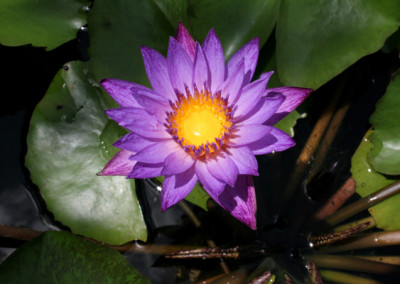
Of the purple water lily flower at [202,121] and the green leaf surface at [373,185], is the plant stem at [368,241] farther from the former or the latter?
the purple water lily flower at [202,121]

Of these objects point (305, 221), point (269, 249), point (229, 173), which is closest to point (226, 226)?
point (269, 249)

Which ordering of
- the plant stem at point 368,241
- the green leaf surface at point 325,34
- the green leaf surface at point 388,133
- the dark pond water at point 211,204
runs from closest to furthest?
1. the green leaf surface at point 325,34
2. the green leaf surface at point 388,133
3. the plant stem at point 368,241
4. the dark pond water at point 211,204

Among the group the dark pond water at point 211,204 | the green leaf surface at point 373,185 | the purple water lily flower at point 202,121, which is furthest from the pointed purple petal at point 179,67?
the green leaf surface at point 373,185

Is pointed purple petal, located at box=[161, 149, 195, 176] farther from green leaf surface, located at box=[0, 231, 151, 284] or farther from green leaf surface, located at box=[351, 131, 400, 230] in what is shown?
green leaf surface, located at box=[351, 131, 400, 230]

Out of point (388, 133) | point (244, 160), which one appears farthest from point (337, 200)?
point (244, 160)

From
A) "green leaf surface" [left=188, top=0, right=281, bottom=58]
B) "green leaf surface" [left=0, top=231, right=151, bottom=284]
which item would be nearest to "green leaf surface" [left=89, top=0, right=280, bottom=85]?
"green leaf surface" [left=188, top=0, right=281, bottom=58]

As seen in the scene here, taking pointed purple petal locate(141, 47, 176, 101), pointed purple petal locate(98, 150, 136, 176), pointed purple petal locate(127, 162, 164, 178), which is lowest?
pointed purple petal locate(98, 150, 136, 176)
